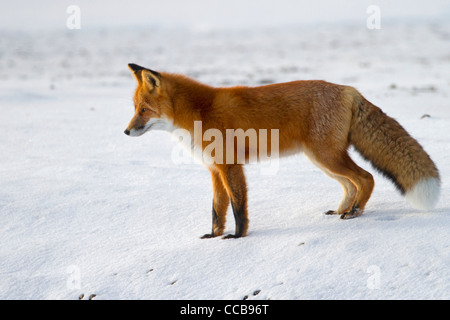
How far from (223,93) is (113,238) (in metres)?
1.57

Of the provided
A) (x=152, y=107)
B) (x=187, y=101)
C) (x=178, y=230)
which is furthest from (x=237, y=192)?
(x=152, y=107)

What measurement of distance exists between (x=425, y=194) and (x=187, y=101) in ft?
6.82

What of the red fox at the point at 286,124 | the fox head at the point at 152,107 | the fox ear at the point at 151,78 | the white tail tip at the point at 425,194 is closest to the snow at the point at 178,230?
the white tail tip at the point at 425,194

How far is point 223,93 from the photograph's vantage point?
4246 millimetres

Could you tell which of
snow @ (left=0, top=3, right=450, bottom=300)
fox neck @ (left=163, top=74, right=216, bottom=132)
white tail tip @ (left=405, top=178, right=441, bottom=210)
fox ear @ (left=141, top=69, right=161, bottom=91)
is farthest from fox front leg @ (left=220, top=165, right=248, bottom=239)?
white tail tip @ (left=405, top=178, right=441, bottom=210)

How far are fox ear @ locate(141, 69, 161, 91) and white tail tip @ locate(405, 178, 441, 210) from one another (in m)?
2.26

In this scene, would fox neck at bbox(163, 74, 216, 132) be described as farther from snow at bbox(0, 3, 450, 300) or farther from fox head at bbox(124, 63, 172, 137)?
snow at bbox(0, 3, 450, 300)

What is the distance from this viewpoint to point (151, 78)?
4094 mm

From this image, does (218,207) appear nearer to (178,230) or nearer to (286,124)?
(178,230)

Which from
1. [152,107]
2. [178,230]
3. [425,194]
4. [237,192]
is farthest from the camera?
[178,230]

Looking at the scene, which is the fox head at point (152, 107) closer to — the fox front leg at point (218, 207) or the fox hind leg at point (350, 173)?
the fox front leg at point (218, 207)
